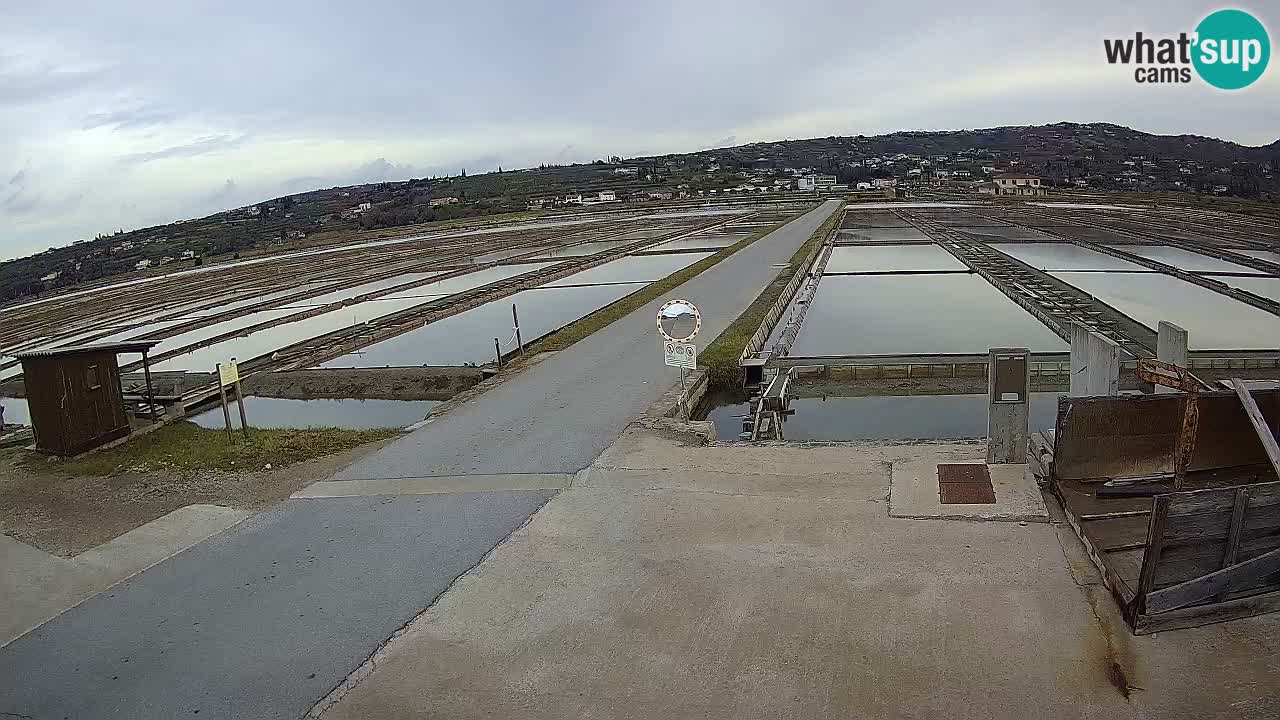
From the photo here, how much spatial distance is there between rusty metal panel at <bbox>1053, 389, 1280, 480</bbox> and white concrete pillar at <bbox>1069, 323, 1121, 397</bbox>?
0.34 m

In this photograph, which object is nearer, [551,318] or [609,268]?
[551,318]

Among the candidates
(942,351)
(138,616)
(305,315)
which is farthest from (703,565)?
(305,315)

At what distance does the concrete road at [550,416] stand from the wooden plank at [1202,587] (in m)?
5.19

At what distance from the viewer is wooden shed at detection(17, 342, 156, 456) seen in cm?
1105

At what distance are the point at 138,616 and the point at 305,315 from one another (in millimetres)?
20394

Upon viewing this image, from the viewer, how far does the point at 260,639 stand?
5.43 metres

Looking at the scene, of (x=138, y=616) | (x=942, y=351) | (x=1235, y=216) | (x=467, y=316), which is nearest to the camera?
(x=138, y=616)

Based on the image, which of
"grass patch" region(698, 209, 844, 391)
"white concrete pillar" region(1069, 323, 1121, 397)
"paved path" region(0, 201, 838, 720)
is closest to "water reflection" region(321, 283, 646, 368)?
"grass patch" region(698, 209, 844, 391)

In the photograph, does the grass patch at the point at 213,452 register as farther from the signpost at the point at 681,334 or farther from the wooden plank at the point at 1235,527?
the wooden plank at the point at 1235,527

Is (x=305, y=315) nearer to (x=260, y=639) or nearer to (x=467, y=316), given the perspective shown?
(x=467, y=316)

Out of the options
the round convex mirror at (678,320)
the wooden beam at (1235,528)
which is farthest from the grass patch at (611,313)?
the wooden beam at (1235,528)

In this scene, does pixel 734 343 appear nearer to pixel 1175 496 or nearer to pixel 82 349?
pixel 82 349

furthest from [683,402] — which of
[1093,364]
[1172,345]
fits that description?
[1172,345]

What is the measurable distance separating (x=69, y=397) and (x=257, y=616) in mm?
7418
